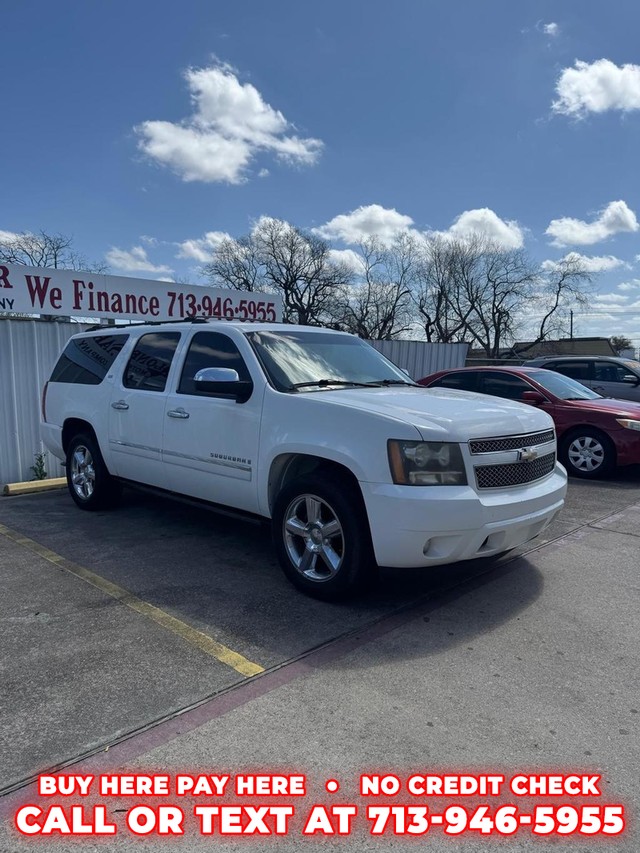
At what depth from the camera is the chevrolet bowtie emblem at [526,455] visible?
4.17 metres

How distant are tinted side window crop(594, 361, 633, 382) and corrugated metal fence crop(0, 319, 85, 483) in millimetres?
9639

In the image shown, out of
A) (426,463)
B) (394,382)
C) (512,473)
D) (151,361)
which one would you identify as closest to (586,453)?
(394,382)

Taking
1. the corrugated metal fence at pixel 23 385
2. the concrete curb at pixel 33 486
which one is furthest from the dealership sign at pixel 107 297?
the concrete curb at pixel 33 486

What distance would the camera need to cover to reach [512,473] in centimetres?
413

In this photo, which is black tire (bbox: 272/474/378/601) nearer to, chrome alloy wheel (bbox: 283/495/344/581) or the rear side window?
chrome alloy wheel (bbox: 283/495/344/581)

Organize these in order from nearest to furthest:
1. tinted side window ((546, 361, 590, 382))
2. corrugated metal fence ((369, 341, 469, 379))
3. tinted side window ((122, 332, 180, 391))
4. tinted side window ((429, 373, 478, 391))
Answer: tinted side window ((122, 332, 180, 391))
tinted side window ((429, 373, 478, 391))
tinted side window ((546, 361, 590, 382))
corrugated metal fence ((369, 341, 469, 379))

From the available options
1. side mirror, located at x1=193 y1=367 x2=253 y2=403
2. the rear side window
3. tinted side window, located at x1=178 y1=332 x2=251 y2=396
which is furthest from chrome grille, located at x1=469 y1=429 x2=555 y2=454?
the rear side window

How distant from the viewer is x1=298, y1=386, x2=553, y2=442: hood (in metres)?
3.83

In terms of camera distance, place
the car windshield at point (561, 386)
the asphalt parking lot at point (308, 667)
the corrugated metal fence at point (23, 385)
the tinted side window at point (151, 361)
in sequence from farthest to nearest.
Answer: the car windshield at point (561, 386), the corrugated metal fence at point (23, 385), the tinted side window at point (151, 361), the asphalt parking lot at point (308, 667)

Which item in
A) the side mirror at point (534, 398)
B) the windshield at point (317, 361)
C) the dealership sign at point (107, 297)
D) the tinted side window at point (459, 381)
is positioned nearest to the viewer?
the windshield at point (317, 361)

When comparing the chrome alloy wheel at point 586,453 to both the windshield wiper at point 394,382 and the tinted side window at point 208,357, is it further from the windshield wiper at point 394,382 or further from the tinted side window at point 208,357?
the tinted side window at point 208,357

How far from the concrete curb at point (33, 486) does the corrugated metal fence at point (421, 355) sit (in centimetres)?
729

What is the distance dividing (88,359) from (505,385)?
20.7 feet

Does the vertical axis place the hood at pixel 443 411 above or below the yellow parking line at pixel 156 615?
above
